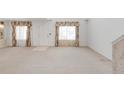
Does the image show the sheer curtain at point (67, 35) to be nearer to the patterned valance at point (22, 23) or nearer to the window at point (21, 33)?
the patterned valance at point (22, 23)

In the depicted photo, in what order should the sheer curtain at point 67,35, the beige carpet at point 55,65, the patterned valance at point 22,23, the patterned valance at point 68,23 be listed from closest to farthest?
the beige carpet at point 55,65 → the patterned valance at point 68,23 → the patterned valance at point 22,23 → the sheer curtain at point 67,35

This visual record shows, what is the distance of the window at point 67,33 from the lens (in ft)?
45.3

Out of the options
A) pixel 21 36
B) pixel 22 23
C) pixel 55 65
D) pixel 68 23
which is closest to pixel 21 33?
pixel 21 36

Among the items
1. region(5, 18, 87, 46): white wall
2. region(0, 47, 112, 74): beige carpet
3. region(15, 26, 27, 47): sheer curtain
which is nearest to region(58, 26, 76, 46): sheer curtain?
region(5, 18, 87, 46): white wall

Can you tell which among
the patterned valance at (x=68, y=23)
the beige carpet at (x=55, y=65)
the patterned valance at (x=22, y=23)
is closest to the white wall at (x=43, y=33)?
the patterned valance at (x=22, y=23)

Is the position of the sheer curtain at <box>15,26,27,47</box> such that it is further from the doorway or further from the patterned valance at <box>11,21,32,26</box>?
the patterned valance at <box>11,21,32,26</box>

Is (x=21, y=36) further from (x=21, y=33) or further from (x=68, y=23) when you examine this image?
(x=68, y=23)

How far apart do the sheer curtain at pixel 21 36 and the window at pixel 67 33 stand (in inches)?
108

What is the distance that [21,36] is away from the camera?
45.7 ft

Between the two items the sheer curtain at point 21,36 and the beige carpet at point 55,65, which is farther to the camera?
the sheer curtain at point 21,36

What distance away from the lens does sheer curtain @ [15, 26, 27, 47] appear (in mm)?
13852

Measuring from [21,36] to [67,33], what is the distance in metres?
3.54

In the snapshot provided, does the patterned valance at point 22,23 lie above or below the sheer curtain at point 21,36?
above
